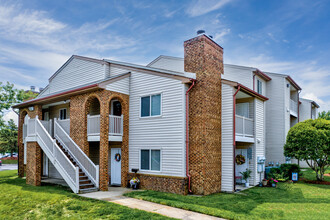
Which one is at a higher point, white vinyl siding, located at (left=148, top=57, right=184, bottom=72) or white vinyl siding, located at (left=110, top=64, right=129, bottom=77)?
white vinyl siding, located at (left=148, top=57, right=184, bottom=72)

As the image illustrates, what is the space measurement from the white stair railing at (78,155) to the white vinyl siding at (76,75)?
350cm

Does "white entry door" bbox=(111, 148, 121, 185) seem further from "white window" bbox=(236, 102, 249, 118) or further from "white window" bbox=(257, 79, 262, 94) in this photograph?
"white window" bbox=(257, 79, 262, 94)

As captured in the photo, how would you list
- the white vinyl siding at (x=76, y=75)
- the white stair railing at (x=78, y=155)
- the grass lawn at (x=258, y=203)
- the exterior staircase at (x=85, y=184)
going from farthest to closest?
the white vinyl siding at (x=76, y=75), the white stair railing at (x=78, y=155), the exterior staircase at (x=85, y=184), the grass lawn at (x=258, y=203)

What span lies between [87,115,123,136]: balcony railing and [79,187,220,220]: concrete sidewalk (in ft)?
10.5

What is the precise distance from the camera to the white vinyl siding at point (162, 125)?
488 inches

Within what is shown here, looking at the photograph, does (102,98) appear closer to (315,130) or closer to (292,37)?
(315,130)

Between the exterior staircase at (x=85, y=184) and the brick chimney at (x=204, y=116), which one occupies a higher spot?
the brick chimney at (x=204, y=116)

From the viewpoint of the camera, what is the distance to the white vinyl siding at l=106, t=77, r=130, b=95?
13.7m

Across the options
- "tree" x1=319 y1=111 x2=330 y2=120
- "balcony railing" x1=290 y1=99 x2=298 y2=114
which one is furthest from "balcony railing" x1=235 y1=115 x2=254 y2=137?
"tree" x1=319 y1=111 x2=330 y2=120

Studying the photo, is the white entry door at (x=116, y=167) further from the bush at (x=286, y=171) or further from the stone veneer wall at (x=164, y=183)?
the bush at (x=286, y=171)

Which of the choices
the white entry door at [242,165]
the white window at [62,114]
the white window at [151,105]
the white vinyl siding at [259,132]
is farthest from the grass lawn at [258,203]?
the white window at [62,114]

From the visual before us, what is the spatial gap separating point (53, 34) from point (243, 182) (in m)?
14.6

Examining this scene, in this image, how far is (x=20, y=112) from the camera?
1973 cm

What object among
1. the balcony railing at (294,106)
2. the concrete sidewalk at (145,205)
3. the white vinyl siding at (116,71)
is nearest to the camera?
the concrete sidewalk at (145,205)
